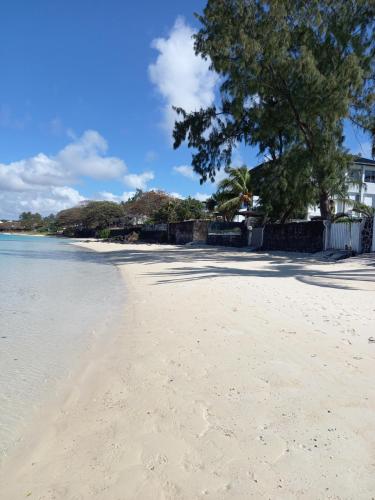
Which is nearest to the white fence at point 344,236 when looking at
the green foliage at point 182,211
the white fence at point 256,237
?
the white fence at point 256,237

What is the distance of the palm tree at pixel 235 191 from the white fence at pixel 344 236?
14.9 metres

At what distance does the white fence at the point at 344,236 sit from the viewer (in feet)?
57.0

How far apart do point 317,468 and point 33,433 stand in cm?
217

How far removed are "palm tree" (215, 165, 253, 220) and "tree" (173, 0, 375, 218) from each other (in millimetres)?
12497

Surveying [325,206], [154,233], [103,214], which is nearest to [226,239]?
[325,206]

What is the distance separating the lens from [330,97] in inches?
688

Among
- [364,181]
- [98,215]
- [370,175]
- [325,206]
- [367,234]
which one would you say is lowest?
[367,234]

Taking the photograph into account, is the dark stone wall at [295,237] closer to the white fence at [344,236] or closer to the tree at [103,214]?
the white fence at [344,236]

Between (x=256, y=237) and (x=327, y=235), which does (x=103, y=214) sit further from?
(x=327, y=235)

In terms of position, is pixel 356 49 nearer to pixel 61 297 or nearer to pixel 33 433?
pixel 61 297

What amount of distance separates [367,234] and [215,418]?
15883 millimetres

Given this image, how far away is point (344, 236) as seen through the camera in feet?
60.5

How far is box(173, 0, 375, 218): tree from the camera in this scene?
1781 centimetres

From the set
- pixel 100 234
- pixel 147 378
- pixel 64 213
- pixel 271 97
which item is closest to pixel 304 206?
pixel 271 97
